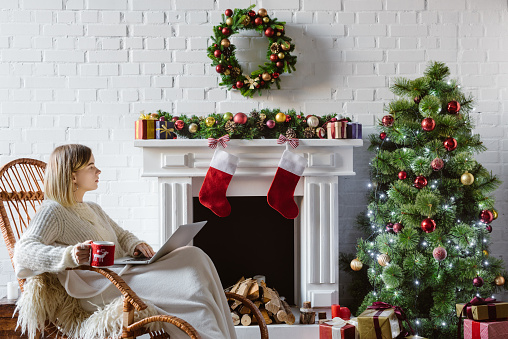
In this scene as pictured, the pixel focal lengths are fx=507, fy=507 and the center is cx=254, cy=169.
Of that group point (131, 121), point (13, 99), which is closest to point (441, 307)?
point (131, 121)

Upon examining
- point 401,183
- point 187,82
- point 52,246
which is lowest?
point 52,246

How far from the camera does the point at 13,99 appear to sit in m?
3.09

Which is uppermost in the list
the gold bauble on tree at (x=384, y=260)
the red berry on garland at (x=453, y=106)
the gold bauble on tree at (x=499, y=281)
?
the red berry on garland at (x=453, y=106)

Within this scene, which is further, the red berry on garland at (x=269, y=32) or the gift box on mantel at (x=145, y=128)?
the red berry on garland at (x=269, y=32)

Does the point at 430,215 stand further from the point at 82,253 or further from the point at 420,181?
the point at 82,253

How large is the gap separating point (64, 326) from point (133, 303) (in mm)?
366

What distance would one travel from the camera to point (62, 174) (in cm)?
208

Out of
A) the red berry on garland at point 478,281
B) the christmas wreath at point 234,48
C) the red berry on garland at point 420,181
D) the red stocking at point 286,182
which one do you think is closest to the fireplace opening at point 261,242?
the red stocking at point 286,182

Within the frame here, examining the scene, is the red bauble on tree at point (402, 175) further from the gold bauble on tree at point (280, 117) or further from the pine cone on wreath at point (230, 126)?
the pine cone on wreath at point (230, 126)

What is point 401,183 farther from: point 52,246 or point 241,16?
point 52,246

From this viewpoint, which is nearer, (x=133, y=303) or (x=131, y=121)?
(x=133, y=303)

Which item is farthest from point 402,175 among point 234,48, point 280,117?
point 234,48

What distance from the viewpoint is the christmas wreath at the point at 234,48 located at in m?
3.03

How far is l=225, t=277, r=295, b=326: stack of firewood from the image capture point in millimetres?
2697
